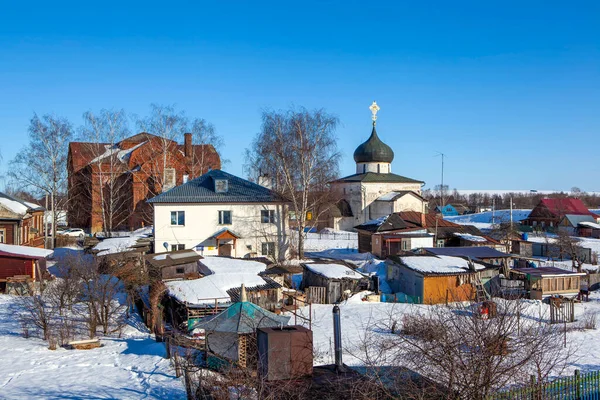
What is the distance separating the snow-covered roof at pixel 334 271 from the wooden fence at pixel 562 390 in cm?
1407

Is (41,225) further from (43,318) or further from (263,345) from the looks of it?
(263,345)

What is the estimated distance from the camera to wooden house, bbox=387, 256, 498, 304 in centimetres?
2391

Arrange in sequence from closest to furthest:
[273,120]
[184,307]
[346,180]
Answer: [184,307]
[273,120]
[346,180]

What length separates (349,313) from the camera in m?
21.3

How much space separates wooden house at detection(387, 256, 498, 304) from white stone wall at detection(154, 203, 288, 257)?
902cm

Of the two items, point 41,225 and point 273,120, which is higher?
point 273,120

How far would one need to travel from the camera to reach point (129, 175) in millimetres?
46000

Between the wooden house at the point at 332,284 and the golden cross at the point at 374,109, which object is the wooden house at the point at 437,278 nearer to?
the wooden house at the point at 332,284

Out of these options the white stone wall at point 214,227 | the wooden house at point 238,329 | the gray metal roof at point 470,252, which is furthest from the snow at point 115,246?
the gray metal roof at point 470,252

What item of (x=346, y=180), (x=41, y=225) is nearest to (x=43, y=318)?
(x=41, y=225)

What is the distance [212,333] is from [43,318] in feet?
24.1

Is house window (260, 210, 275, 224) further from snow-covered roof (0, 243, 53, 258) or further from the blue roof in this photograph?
snow-covered roof (0, 243, 53, 258)

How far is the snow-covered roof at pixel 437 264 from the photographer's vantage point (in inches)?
955

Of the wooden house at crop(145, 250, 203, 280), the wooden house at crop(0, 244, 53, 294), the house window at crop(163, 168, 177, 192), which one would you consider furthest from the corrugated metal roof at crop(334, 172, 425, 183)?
the wooden house at crop(0, 244, 53, 294)
